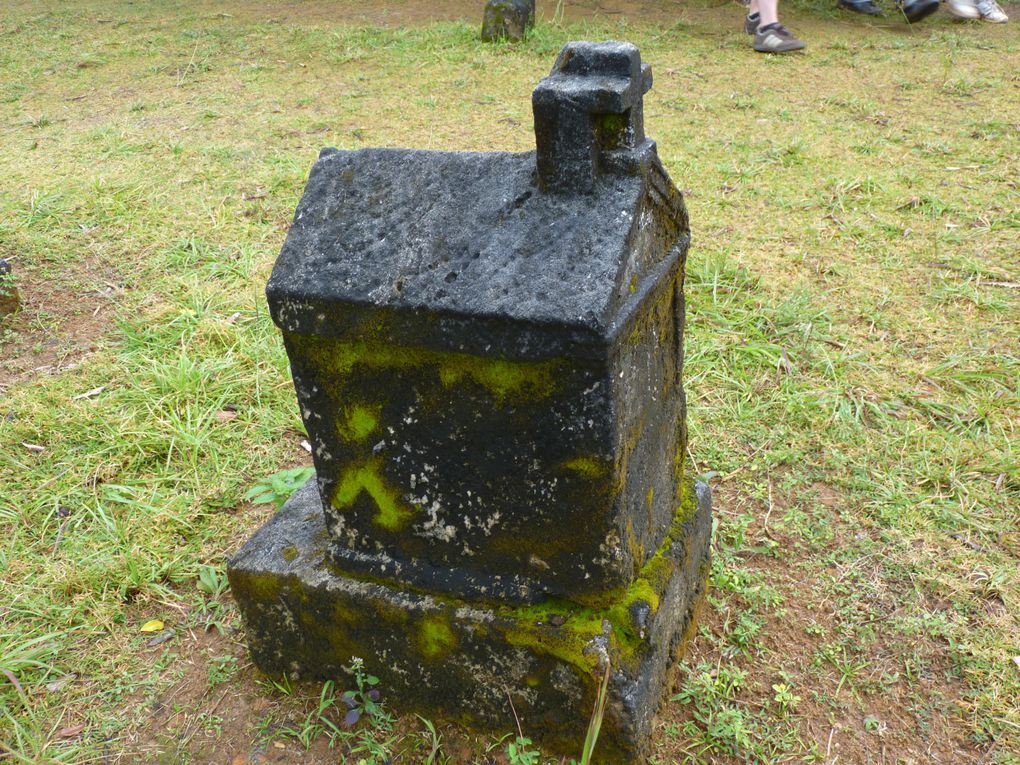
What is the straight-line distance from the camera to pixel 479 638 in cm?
197

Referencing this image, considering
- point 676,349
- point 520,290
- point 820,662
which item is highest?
point 520,290

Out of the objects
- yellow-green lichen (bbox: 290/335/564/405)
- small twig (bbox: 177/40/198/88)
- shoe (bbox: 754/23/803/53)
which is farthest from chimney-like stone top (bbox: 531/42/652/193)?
small twig (bbox: 177/40/198/88)

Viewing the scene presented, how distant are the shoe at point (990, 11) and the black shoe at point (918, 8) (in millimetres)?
456

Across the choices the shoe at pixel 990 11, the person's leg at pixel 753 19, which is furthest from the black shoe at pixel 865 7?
the person's leg at pixel 753 19

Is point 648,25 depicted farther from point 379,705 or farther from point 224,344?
point 379,705

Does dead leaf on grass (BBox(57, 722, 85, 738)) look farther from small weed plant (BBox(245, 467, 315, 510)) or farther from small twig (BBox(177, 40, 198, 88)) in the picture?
small twig (BBox(177, 40, 198, 88))

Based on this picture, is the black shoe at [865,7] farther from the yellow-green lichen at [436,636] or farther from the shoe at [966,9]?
the yellow-green lichen at [436,636]

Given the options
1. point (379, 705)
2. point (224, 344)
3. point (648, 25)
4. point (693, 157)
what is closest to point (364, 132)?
point (693, 157)

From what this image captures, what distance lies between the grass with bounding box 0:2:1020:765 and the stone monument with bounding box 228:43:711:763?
0.24 metres

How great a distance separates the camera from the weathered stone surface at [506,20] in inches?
305

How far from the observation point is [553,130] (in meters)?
1.65

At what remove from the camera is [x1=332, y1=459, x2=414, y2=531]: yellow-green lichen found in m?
1.97

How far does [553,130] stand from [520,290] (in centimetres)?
30

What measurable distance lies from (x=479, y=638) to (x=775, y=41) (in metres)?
6.66
